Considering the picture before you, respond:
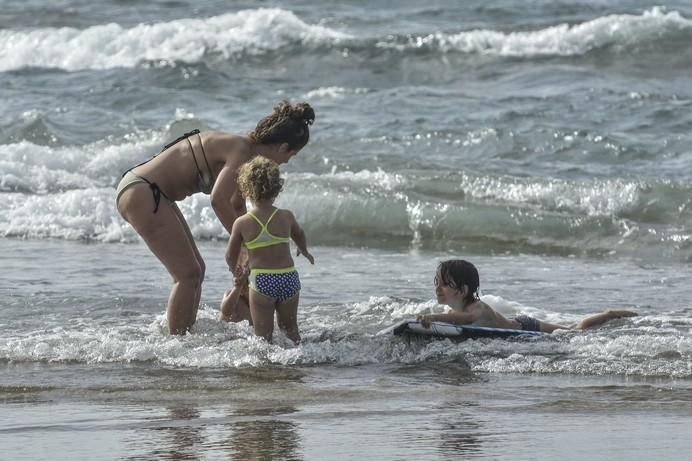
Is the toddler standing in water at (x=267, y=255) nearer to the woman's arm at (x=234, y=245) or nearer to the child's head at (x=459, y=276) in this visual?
the woman's arm at (x=234, y=245)

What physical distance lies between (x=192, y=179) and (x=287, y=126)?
59 cm

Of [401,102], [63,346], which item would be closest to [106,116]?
[401,102]

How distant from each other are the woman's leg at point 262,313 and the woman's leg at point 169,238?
312 mm

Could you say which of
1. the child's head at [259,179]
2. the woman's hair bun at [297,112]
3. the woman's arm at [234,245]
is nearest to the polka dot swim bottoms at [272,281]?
the woman's arm at [234,245]

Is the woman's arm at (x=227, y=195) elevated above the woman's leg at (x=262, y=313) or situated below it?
above

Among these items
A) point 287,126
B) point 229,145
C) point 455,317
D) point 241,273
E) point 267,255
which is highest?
point 287,126

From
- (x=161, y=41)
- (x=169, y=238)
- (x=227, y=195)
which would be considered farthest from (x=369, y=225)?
(x=161, y=41)

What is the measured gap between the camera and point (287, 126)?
7070mm

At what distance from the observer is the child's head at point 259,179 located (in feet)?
22.9

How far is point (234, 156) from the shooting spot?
7.12 metres

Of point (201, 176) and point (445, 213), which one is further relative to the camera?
point (445, 213)

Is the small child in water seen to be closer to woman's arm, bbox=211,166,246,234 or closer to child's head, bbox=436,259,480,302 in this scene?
child's head, bbox=436,259,480,302

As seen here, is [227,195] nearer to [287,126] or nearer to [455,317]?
[287,126]

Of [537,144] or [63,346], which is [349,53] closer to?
[537,144]
